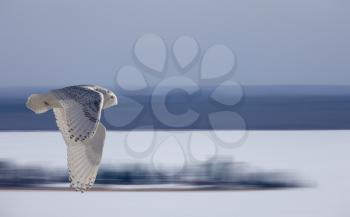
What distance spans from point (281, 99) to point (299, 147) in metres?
3.65

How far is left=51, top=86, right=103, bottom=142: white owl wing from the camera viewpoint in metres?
3.90

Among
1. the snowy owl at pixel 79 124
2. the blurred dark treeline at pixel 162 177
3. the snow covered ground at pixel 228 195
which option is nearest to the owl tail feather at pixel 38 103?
the snowy owl at pixel 79 124

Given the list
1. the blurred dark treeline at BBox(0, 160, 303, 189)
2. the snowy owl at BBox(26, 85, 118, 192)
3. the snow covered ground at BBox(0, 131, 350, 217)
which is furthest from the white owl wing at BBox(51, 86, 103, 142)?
the blurred dark treeline at BBox(0, 160, 303, 189)

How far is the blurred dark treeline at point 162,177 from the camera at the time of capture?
8.52 m

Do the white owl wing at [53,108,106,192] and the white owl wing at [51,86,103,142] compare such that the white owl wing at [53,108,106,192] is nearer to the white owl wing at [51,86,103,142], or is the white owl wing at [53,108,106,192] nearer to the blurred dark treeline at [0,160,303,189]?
the white owl wing at [51,86,103,142]

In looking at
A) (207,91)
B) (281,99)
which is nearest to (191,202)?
(207,91)

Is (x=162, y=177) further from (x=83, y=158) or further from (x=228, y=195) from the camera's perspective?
(x=83, y=158)

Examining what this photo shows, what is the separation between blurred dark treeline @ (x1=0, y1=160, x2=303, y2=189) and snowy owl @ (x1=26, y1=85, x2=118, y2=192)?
405cm

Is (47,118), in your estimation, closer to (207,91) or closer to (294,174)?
(207,91)

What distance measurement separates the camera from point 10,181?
29.3ft

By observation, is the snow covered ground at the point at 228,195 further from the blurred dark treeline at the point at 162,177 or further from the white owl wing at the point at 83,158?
the white owl wing at the point at 83,158

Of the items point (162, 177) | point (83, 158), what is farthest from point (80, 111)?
point (162, 177)

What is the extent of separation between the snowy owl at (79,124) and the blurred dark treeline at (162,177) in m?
4.05

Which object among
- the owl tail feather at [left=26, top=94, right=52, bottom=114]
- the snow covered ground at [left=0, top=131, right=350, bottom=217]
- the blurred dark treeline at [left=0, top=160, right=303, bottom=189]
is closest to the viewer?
the owl tail feather at [left=26, top=94, right=52, bottom=114]
